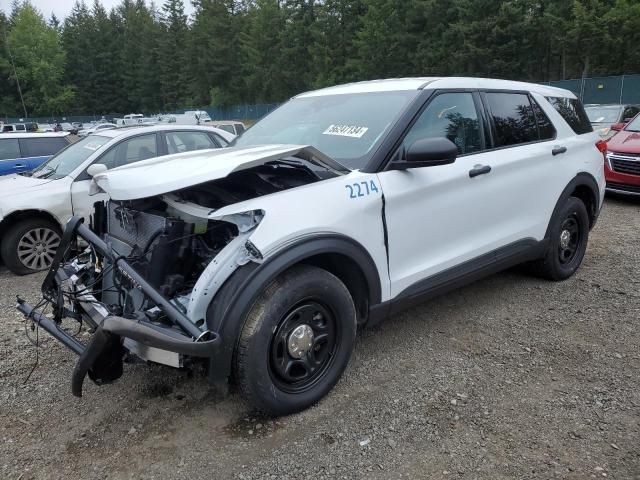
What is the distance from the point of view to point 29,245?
5883 mm

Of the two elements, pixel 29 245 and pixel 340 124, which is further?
pixel 29 245

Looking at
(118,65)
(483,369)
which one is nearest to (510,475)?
(483,369)

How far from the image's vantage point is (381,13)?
141ft

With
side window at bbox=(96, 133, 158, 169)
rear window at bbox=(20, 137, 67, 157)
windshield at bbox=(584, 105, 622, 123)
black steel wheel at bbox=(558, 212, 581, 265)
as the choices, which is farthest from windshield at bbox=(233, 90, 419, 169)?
windshield at bbox=(584, 105, 622, 123)

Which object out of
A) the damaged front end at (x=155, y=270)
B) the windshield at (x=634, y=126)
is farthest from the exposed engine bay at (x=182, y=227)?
the windshield at (x=634, y=126)

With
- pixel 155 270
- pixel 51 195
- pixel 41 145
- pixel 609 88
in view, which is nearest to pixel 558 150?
pixel 155 270

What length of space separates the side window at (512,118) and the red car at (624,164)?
5.15m

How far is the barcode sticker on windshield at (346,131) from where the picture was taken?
11.3 ft

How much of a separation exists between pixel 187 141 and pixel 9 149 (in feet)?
12.9

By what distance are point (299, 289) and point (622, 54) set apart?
38.7 meters

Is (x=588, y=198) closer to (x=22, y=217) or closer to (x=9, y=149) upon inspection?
(x=22, y=217)

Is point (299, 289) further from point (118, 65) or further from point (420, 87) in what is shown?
point (118, 65)

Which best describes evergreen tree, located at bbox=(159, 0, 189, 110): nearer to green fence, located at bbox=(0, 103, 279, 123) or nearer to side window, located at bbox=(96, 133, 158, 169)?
green fence, located at bbox=(0, 103, 279, 123)

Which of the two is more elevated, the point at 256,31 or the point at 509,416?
the point at 256,31
